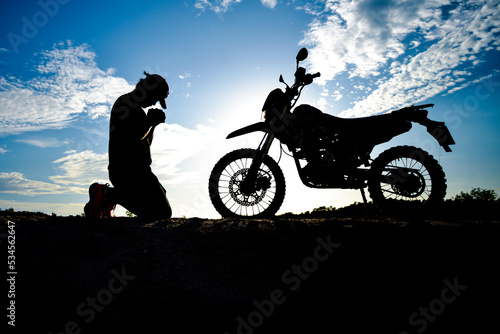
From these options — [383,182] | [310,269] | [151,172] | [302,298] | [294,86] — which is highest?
[294,86]

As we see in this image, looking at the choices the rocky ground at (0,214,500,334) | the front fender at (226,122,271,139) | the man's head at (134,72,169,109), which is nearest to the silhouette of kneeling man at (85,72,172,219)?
the man's head at (134,72,169,109)

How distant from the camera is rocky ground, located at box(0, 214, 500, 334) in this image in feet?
4.97

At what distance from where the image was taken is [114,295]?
1657 millimetres

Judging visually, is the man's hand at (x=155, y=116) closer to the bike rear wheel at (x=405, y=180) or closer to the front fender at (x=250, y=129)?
the front fender at (x=250, y=129)

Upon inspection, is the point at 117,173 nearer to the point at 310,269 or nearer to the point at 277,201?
the point at 277,201

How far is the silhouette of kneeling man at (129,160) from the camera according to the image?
4059mm

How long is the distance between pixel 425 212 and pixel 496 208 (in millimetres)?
1749

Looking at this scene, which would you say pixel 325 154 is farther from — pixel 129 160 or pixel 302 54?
pixel 129 160

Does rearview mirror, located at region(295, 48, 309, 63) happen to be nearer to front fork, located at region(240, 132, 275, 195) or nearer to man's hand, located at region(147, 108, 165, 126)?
front fork, located at region(240, 132, 275, 195)

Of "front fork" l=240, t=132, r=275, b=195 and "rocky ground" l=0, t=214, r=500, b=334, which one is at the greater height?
"front fork" l=240, t=132, r=275, b=195

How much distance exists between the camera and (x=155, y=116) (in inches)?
161

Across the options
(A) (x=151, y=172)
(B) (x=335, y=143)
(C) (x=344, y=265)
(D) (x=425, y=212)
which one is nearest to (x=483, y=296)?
(C) (x=344, y=265)

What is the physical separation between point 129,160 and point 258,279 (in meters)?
3.21

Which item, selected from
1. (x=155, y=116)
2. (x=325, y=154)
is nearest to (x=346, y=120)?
(x=325, y=154)
